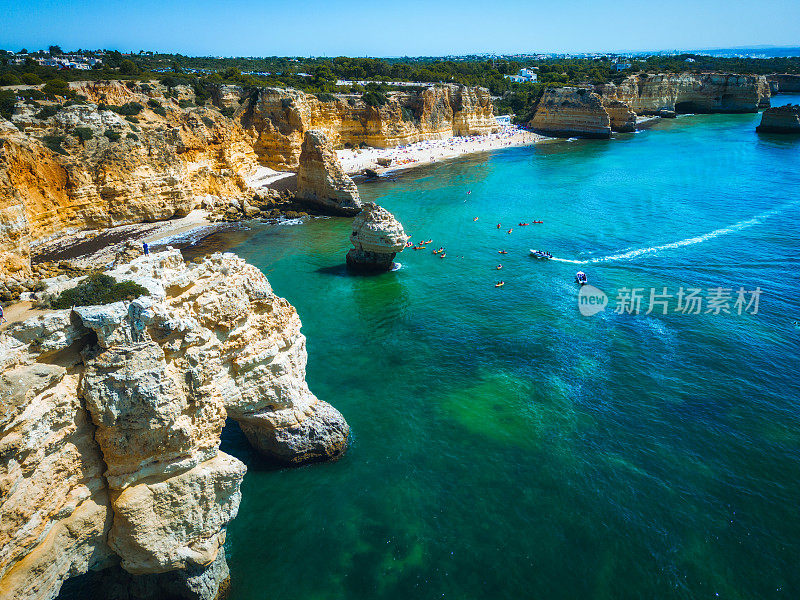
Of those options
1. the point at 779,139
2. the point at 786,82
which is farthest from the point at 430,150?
the point at 786,82

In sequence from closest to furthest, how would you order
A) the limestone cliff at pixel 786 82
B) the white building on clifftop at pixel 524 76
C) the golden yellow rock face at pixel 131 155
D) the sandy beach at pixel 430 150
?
1. the golden yellow rock face at pixel 131 155
2. the sandy beach at pixel 430 150
3. the limestone cliff at pixel 786 82
4. the white building on clifftop at pixel 524 76

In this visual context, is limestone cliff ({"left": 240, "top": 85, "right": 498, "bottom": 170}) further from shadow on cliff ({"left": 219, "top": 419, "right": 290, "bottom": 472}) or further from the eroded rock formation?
shadow on cliff ({"left": 219, "top": 419, "right": 290, "bottom": 472})

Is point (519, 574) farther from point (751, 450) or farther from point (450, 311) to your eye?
point (450, 311)

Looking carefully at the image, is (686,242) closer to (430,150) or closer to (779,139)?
(430,150)

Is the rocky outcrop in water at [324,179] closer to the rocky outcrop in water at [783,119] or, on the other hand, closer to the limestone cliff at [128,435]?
the limestone cliff at [128,435]

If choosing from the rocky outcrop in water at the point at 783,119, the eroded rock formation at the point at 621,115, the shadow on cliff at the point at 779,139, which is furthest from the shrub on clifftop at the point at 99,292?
the rocky outcrop in water at the point at 783,119
